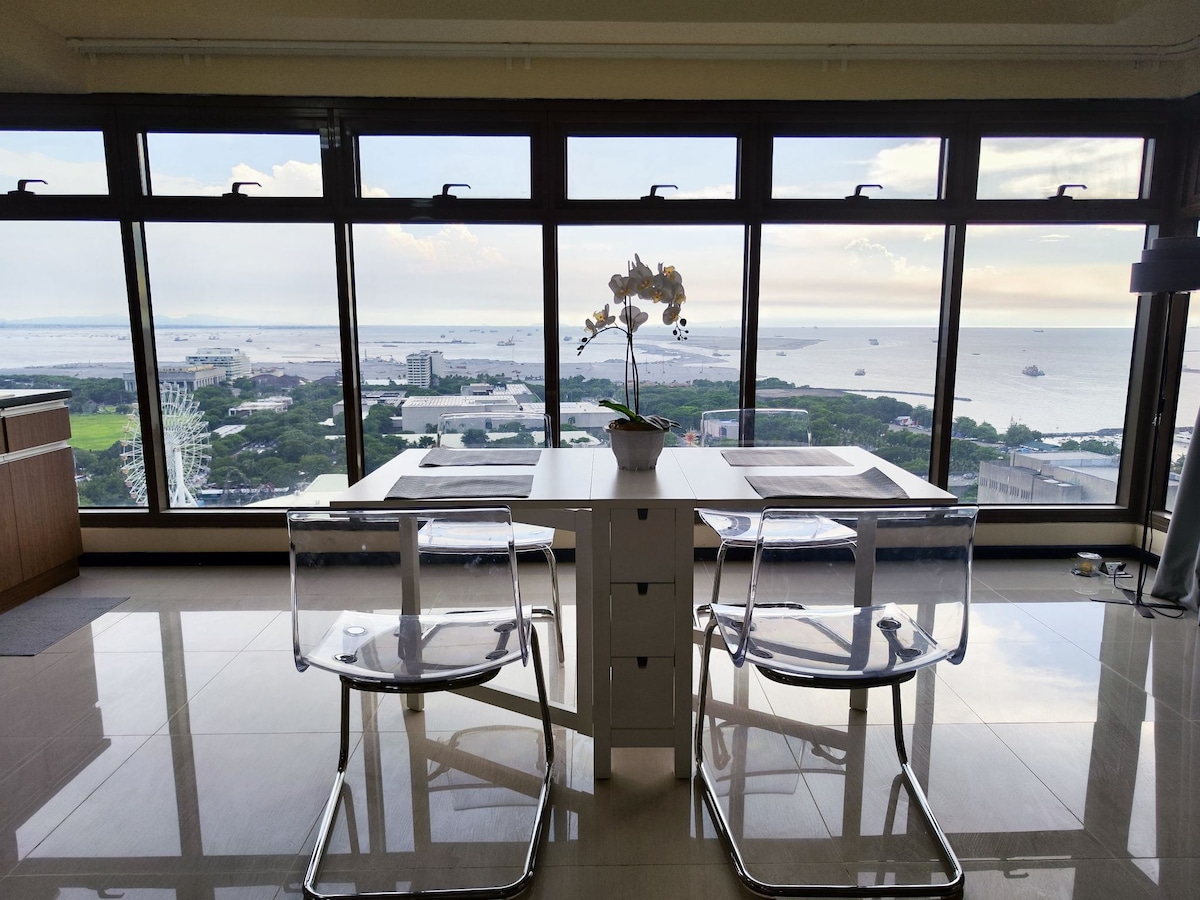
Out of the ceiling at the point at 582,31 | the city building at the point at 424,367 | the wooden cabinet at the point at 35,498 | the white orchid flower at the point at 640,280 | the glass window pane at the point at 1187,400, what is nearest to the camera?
the white orchid flower at the point at 640,280

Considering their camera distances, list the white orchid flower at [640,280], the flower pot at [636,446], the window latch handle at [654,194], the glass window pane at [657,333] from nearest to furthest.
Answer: the white orchid flower at [640,280]
the flower pot at [636,446]
the window latch handle at [654,194]
the glass window pane at [657,333]

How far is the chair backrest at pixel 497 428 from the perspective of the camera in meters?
3.17

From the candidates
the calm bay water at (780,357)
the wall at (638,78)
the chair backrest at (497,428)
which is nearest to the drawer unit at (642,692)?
the chair backrest at (497,428)

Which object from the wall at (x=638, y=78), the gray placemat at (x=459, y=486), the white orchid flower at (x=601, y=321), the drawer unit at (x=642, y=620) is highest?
the wall at (x=638, y=78)

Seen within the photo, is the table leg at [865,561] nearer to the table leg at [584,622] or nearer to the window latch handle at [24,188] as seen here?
the table leg at [584,622]

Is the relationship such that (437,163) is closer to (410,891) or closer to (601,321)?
(601,321)

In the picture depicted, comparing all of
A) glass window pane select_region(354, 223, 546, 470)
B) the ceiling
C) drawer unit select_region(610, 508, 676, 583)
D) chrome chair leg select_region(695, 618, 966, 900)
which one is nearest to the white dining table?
drawer unit select_region(610, 508, 676, 583)

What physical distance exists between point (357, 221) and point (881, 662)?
11.0 ft

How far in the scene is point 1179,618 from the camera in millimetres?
3406

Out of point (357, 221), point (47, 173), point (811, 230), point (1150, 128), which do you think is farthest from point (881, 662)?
point (47, 173)

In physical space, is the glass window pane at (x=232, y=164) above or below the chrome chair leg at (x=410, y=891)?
above

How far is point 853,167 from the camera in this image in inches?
158

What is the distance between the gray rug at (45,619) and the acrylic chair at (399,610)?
6.55ft

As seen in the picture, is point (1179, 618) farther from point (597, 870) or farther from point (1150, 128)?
point (597, 870)
